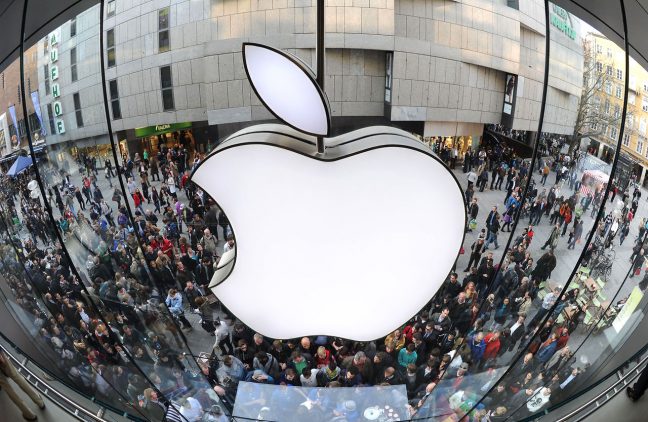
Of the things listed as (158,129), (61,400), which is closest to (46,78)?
(158,129)

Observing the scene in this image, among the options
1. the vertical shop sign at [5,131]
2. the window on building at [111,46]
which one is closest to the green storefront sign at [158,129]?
the window on building at [111,46]

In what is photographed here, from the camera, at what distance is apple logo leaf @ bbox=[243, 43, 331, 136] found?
1787 mm

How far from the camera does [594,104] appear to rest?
10.3 ft

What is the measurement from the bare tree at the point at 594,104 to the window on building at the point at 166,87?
9.02 ft

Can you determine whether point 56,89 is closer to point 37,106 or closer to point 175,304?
point 37,106

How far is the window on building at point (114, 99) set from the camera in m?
3.10

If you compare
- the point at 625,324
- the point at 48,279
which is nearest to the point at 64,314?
the point at 48,279

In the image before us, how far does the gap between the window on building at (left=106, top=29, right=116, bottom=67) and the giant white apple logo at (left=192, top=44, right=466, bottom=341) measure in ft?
4.96

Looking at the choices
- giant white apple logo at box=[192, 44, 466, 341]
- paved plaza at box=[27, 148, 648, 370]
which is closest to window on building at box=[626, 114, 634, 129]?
paved plaza at box=[27, 148, 648, 370]

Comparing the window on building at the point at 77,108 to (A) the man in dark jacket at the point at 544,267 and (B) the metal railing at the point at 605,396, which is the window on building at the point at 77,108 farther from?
(A) the man in dark jacket at the point at 544,267

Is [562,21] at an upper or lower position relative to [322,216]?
upper

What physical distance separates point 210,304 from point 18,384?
2.00 metres

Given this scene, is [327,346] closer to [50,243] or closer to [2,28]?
[50,243]

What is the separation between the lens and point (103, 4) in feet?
9.45
